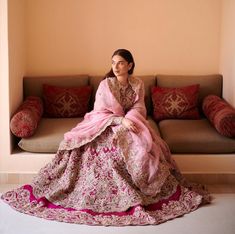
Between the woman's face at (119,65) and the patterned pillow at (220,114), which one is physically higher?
the woman's face at (119,65)

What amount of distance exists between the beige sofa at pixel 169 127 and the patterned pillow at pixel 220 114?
8 cm

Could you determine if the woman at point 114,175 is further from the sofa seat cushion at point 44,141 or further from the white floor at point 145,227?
the sofa seat cushion at point 44,141

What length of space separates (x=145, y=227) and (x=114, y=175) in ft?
1.58

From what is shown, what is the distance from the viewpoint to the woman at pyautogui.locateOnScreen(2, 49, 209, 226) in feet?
9.62

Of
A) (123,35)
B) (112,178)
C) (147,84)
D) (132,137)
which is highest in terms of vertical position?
(123,35)

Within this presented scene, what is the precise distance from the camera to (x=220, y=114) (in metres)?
3.56

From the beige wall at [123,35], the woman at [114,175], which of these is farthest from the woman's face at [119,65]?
the beige wall at [123,35]

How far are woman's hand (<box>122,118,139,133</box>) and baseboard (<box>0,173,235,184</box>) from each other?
715 millimetres

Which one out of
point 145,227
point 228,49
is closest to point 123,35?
point 228,49

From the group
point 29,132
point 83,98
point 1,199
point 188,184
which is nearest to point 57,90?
point 83,98

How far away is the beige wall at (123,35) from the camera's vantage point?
170 inches

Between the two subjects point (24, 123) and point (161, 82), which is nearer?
point (24, 123)

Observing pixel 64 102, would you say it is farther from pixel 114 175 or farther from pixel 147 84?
pixel 114 175

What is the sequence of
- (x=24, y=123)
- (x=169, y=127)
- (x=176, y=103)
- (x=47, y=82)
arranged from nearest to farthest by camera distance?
(x=24, y=123)
(x=169, y=127)
(x=176, y=103)
(x=47, y=82)
